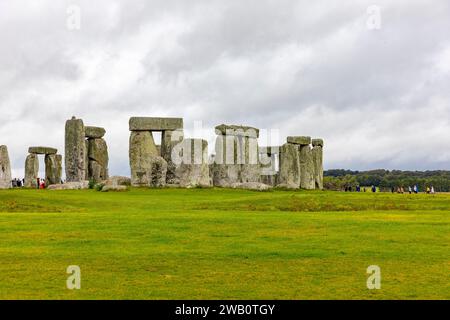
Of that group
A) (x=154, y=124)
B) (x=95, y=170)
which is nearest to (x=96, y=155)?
(x=95, y=170)

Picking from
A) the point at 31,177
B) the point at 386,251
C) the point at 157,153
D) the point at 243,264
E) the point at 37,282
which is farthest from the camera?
the point at 31,177

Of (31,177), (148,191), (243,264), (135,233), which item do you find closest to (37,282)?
(243,264)

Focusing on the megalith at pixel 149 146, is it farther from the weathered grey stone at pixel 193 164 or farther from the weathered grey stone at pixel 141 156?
the weathered grey stone at pixel 193 164

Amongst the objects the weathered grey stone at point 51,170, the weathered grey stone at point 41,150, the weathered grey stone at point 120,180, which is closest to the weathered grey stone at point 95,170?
the weathered grey stone at point 51,170

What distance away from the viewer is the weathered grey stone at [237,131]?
4850 cm

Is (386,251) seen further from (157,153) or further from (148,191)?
(157,153)

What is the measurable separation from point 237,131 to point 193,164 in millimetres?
6397

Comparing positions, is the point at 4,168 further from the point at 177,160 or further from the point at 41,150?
the point at 177,160

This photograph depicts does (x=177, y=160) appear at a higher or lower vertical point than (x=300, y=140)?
lower

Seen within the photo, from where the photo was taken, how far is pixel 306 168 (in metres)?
53.7

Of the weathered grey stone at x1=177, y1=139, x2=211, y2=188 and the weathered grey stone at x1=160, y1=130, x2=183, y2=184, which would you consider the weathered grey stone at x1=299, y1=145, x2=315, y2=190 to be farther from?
the weathered grey stone at x1=160, y1=130, x2=183, y2=184

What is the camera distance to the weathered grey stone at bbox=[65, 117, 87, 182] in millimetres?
45625
